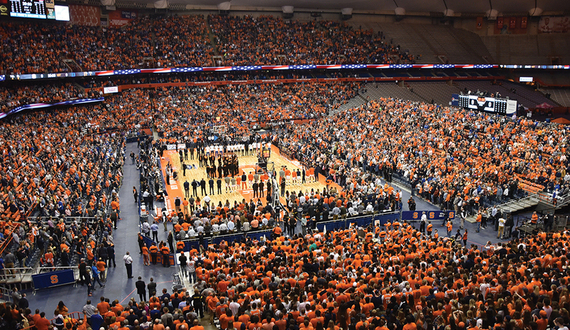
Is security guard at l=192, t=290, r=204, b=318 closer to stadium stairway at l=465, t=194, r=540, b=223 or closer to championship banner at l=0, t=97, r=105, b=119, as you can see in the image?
stadium stairway at l=465, t=194, r=540, b=223

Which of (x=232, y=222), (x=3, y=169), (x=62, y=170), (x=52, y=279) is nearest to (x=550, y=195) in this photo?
(x=232, y=222)

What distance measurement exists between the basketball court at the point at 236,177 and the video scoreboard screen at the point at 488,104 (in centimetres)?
1892

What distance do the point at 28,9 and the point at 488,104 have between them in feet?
158

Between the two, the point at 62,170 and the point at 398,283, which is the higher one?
the point at 62,170

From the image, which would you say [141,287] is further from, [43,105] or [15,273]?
[43,105]

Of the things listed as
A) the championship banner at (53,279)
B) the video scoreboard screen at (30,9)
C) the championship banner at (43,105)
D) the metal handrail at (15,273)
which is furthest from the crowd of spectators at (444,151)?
the video scoreboard screen at (30,9)

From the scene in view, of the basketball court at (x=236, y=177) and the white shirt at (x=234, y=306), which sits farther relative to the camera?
the basketball court at (x=236, y=177)

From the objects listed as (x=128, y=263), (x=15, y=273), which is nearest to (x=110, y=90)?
(x=15, y=273)

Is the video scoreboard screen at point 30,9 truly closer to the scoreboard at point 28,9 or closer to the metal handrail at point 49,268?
the scoreboard at point 28,9

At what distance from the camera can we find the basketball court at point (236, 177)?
1082 inches

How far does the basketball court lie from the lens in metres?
27.5

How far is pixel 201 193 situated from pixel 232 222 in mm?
8426

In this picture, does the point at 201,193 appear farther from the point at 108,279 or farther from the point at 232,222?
the point at 108,279

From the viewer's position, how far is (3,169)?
2473 centimetres
